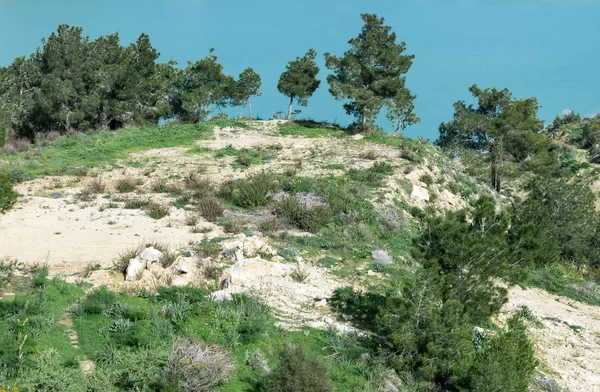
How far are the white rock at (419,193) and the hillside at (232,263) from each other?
86 millimetres

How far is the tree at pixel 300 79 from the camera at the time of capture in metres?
38.3

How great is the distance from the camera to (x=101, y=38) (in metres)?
38.7

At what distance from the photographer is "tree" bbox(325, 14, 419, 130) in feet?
98.2

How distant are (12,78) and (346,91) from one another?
24.2m

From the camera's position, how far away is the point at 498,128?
1179 inches

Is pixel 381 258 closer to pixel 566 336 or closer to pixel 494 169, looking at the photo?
pixel 566 336

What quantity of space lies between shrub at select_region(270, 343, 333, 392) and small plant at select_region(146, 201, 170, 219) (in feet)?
31.6

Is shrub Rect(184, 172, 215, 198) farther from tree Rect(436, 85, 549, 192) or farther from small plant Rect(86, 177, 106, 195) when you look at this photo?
tree Rect(436, 85, 549, 192)

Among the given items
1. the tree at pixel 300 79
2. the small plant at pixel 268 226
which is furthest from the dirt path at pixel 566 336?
the tree at pixel 300 79

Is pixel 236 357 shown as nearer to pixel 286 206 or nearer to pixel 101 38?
pixel 286 206

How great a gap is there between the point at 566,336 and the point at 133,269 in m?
9.66

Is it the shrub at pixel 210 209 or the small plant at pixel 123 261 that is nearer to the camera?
the small plant at pixel 123 261

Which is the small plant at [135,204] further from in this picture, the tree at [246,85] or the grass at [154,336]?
the tree at [246,85]

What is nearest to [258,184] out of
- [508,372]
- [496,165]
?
[508,372]
